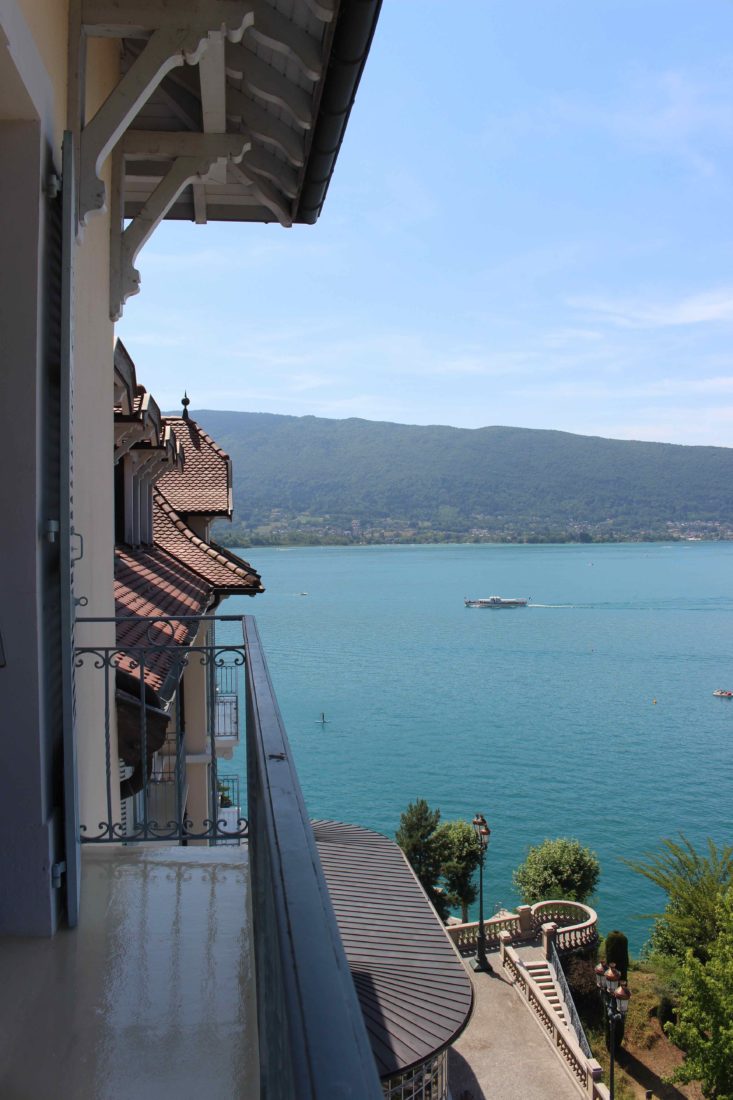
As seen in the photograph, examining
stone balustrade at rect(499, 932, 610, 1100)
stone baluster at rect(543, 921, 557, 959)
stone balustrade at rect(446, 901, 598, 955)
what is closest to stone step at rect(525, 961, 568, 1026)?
stone balustrade at rect(499, 932, 610, 1100)

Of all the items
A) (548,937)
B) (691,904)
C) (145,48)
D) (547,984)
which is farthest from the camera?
(691,904)

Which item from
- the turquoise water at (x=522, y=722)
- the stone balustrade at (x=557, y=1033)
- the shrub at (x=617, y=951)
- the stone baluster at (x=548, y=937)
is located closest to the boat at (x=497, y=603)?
the turquoise water at (x=522, y=722)

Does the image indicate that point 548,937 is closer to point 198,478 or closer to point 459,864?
point 459,864

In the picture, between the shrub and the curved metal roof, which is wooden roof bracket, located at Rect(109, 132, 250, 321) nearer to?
the curved metal roof

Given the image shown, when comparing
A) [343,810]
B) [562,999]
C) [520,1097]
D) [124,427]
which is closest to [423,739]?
[343,810]

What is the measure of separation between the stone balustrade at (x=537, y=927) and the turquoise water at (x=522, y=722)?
787cm

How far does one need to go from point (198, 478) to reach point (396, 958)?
7694 mm

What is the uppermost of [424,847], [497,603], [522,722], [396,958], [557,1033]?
[396,958]

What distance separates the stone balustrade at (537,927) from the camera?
26.2m

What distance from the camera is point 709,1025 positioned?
811 inches

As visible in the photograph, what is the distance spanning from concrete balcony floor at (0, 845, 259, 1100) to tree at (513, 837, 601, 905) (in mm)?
32151

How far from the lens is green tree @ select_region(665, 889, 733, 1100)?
64.5 ft

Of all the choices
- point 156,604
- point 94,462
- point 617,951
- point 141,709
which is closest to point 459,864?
point 617,951

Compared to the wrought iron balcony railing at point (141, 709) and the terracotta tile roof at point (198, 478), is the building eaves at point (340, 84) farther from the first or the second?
the terracotta tile roof at point (198, 478)
